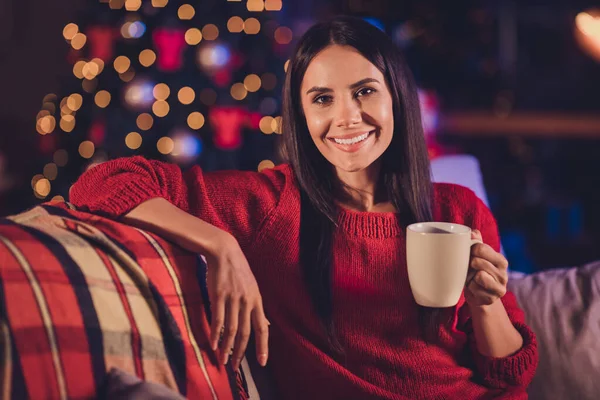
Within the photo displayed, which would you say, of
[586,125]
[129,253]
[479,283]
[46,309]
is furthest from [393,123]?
[586,125]

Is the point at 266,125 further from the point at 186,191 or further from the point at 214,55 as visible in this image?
the point at 186,191

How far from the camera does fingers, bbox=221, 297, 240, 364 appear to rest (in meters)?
1.02

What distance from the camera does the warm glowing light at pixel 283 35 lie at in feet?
14.6

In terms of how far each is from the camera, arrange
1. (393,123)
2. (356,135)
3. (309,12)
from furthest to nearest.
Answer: (309,12) → (393,123) → (356,135)

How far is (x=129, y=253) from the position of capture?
1.01m

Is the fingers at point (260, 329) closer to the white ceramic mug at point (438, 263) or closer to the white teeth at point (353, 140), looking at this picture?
the white ceramic mug at point (438, 263)

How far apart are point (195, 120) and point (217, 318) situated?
3.50 m

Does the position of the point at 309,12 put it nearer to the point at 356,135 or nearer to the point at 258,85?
the point at 258,85

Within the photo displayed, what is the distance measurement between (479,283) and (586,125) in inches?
208

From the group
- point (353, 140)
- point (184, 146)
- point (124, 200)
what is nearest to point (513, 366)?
point (353, 140)

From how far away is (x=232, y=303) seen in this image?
103cm

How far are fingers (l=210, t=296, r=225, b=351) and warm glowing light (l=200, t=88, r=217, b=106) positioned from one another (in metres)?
3.51

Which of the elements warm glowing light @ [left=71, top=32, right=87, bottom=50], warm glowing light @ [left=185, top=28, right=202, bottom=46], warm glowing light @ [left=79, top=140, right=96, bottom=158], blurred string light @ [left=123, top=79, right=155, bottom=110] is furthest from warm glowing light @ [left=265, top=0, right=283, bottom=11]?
warm glowing light @ [left=79, top=140, right=96, bottom=158]

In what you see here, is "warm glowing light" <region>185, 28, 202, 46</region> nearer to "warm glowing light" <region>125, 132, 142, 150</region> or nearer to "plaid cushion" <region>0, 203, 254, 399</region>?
"warm glowing light" <region>125, 132, 142, 150</region>
